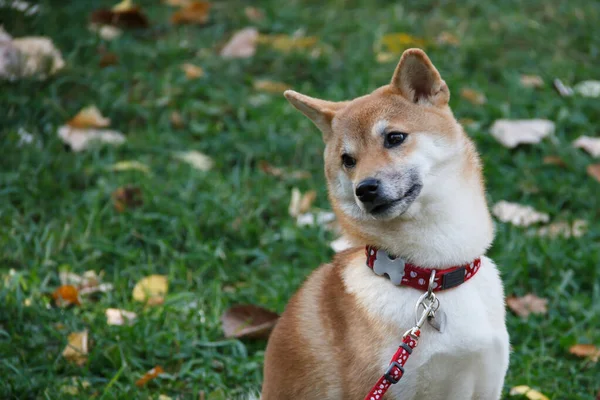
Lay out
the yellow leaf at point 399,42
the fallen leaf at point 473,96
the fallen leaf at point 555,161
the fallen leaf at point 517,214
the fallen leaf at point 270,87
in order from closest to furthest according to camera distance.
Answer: the fallen leaf at point 517,214
the fallen leaf at point 555,161
the fallen leaf at point 473,96
the fallen leaf at point 270,87
the yellow leaf at point 399,42

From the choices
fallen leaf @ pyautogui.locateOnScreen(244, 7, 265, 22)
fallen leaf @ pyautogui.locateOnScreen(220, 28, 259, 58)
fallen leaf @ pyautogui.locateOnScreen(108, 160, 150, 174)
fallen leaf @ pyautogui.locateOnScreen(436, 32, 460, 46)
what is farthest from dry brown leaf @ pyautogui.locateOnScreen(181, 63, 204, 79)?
fallen leaf @ pyautogui.locateOnScreen(436, 32, 460, 46)

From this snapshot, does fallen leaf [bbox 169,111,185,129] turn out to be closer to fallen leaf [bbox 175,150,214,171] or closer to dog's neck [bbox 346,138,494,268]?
fallen leaf [bbox 175,150,214,171]

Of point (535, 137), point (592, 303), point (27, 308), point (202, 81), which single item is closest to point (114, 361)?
point (27, 308)

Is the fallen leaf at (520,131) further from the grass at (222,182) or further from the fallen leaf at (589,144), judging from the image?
the fallen leaf at (589,144)

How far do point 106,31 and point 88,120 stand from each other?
1.21 m

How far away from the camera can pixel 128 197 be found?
4641 millimetres

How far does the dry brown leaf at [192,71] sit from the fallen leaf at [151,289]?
6.59 feet

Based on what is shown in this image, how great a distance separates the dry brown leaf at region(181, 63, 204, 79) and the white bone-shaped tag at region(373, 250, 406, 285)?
3.22 meters

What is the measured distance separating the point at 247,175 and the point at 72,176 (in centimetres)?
104

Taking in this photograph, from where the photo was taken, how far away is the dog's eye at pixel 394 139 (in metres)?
2.88

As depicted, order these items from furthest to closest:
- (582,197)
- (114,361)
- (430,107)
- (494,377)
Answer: (582,197) → (114,361) → (430,107) → (494,377)

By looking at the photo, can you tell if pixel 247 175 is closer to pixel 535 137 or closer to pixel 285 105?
pixel 285 105

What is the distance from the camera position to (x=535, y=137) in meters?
5.11

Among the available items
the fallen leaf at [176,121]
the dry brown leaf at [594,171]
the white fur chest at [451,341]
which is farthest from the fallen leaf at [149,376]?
the dry brown leaf at [594,171]
